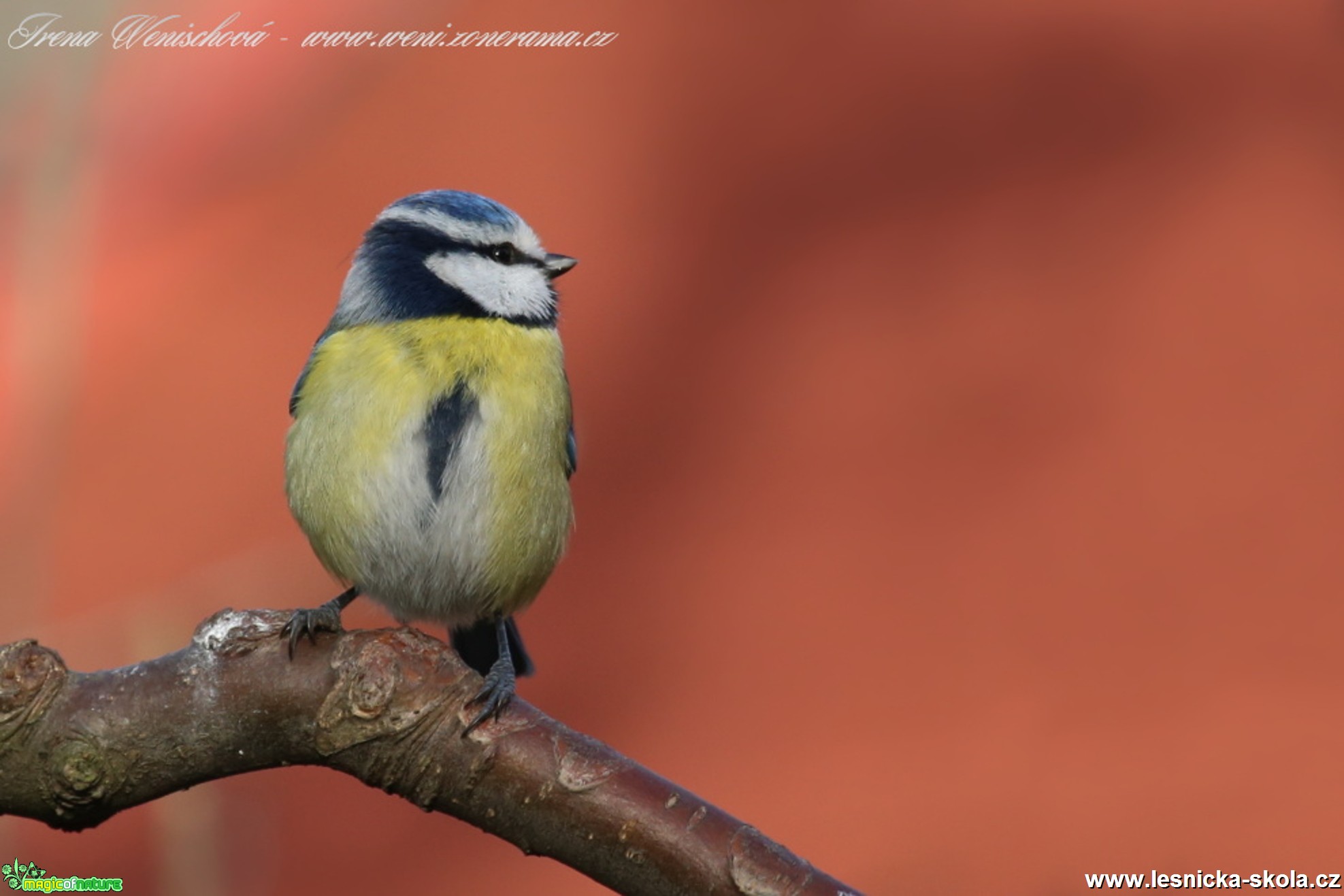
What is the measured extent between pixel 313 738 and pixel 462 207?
0.64m

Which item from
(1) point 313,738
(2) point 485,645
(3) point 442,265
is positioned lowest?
(1) point 313,738

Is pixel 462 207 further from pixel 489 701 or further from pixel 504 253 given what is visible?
pixel 489 701

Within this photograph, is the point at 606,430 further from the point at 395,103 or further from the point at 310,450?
the point at 310,450

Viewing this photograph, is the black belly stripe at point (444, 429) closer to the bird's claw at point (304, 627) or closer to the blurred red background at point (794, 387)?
the bird's claw at point (304, 627)

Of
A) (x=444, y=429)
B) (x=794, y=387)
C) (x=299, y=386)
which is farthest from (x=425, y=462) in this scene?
(x=794, y=387)

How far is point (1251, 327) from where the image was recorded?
6.75 ft

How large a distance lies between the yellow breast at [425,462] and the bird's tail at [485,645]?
0.25 feet

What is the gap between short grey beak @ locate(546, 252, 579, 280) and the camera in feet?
4.85

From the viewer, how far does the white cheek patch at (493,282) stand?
1.40 metres

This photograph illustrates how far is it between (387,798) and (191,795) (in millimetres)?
261

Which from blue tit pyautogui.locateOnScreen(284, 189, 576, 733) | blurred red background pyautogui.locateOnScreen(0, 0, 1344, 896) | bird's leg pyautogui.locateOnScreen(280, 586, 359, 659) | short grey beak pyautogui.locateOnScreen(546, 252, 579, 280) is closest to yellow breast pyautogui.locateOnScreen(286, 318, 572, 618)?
blue tit pyautogui.locateOnScreen(284, 189, 576, 733)

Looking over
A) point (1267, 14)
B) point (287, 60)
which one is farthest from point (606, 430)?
point (1267, 14)

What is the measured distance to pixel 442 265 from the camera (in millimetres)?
1412

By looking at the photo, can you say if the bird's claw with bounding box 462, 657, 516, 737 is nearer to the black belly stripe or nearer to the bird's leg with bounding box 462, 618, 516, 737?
the bird's leg with bounding box 462, 618, 516, 737
